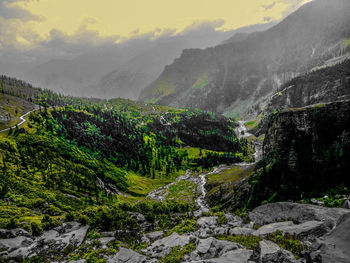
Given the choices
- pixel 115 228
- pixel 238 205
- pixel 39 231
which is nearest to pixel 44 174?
pixel 39 231

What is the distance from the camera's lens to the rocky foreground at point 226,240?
18.5 metres

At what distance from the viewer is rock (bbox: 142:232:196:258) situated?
27.1m

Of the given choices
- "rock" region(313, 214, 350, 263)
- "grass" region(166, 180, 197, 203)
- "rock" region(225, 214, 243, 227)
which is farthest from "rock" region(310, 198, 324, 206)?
"grass" region(166, 180, 197, 203)

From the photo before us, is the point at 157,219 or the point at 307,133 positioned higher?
the point at 307,133

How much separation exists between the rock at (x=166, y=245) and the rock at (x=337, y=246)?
16.7 m

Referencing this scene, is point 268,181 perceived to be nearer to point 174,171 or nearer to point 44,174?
point 44,174

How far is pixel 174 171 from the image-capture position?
162 metres

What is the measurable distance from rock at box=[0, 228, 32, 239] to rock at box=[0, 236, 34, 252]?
1.57 m

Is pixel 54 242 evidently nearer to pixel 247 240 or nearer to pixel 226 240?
pixel 226 240

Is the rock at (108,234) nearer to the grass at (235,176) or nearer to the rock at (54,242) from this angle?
the rock at (54,242)

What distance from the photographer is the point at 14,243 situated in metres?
33.2

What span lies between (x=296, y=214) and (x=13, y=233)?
53298mm

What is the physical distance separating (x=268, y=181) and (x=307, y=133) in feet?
53.0

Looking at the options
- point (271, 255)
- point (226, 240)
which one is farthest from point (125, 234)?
point (271, 255)
